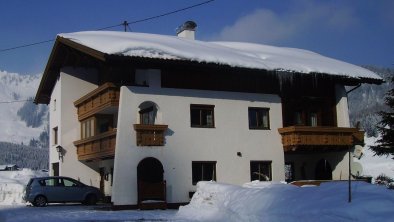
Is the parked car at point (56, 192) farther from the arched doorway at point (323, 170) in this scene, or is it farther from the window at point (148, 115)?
the arched doorway at point (323, 170)

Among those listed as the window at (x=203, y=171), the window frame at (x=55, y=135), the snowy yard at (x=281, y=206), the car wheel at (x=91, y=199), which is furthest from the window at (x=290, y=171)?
the window frame at (x=55, y=135)

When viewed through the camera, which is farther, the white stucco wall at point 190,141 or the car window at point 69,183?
the car window at point 69,183

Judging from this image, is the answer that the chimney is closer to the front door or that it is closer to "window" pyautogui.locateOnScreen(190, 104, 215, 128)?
"window" pyautogui.locateOnScreen(190, 104, 215, 128)

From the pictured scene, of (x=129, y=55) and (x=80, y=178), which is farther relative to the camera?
(x=80, y=178)

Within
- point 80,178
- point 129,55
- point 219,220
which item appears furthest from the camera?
point 80,178

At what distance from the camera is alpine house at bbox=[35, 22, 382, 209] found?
22.8 metres

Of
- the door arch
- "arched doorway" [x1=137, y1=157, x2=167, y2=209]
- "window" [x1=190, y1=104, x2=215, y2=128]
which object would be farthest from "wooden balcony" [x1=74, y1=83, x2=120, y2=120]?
"window" [x1=190, y1=104, x2=215, y2=128]

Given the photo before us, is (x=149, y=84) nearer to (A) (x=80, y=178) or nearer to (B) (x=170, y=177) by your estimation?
(B) (x=170, y=177)

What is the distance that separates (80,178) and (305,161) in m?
12.2

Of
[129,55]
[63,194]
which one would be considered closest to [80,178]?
[63,194]

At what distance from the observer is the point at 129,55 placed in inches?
863

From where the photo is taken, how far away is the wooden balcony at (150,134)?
22.6 metres

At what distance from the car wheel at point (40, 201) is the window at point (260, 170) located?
31.8 ft

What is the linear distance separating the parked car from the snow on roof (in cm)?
675
